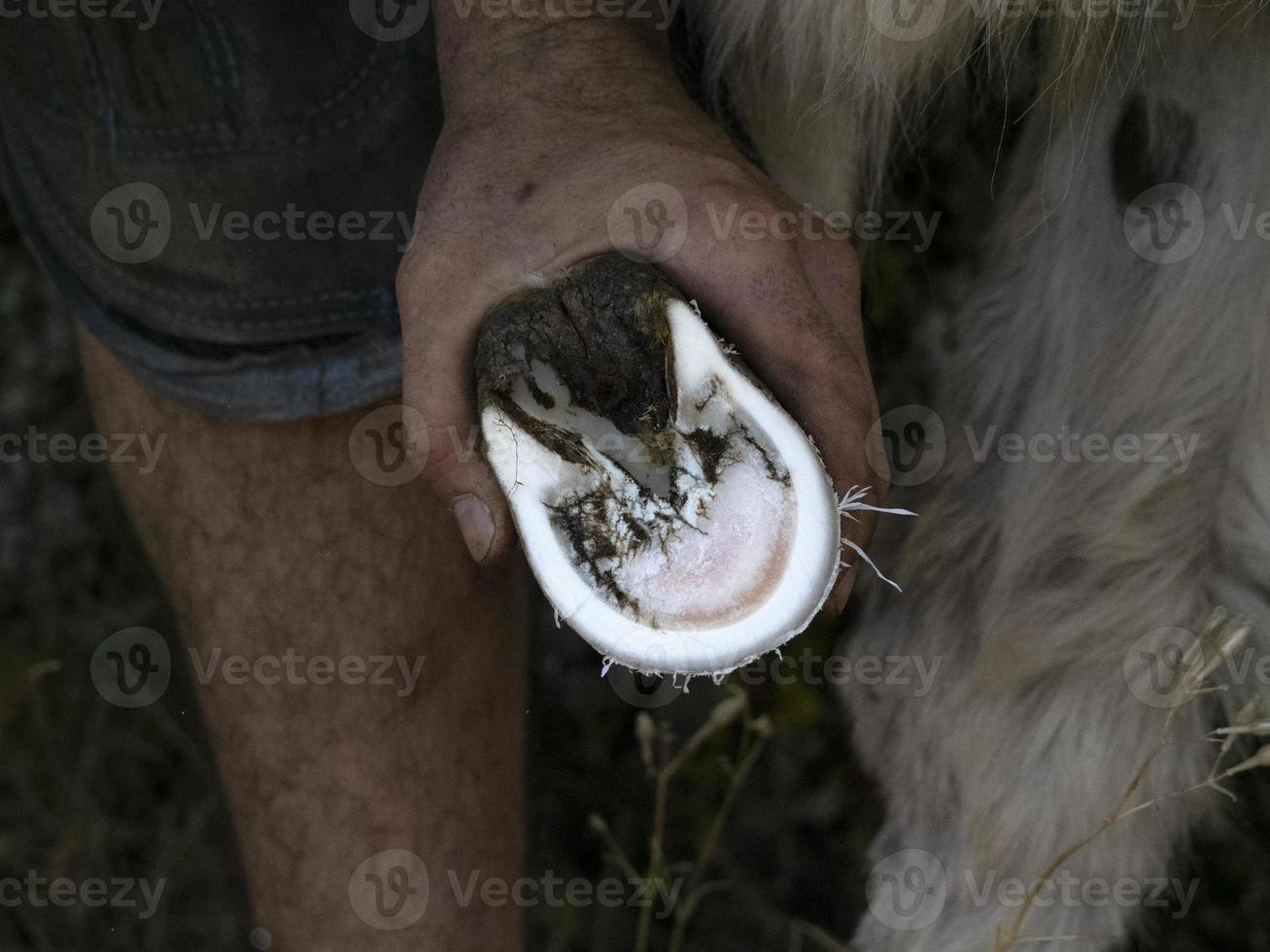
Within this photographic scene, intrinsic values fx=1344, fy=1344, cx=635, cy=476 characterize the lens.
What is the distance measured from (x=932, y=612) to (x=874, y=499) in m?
0.29

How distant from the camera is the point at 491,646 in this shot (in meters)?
1.17

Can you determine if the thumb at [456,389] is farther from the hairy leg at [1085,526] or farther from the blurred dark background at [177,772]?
the blurred dark background at [177,772]

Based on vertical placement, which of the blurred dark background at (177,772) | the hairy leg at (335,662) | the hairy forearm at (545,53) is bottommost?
the blurred dark background at (177,772)

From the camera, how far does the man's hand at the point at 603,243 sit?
708 millimetres

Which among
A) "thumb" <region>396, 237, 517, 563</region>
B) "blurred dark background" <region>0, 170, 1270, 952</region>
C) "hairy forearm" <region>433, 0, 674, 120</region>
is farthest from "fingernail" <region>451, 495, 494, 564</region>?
"blurred dark background" <region>0, 170, 1270, 952</region>

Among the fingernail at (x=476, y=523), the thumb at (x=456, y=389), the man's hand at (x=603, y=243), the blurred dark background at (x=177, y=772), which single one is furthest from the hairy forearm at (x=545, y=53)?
the blurred dark background at (x=177, y=772)

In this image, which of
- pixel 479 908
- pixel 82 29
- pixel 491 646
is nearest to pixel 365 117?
pixel 82 29

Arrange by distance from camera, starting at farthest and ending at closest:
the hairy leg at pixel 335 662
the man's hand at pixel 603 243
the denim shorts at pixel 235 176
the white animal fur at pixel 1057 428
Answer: the hairy leg at pixel 335 662, the denim shorts at pixel 235 176, the white animal fur at pixel 1057 428, the man's hand at pixel 603 243

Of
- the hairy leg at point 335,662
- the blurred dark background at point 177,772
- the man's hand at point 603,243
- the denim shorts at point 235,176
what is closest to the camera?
the man's hand at point 603,243

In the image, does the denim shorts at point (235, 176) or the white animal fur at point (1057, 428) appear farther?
the denim shorts at point (235, 176)

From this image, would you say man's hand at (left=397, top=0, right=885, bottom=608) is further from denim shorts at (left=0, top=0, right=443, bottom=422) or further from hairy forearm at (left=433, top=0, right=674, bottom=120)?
denim shorts at (left=0, top=0, right=443, bottom=422)

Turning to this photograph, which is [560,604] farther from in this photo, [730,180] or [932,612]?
[932,612]

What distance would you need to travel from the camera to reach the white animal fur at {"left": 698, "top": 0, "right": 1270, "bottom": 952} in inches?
32.7

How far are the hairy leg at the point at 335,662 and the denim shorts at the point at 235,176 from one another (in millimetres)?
64
